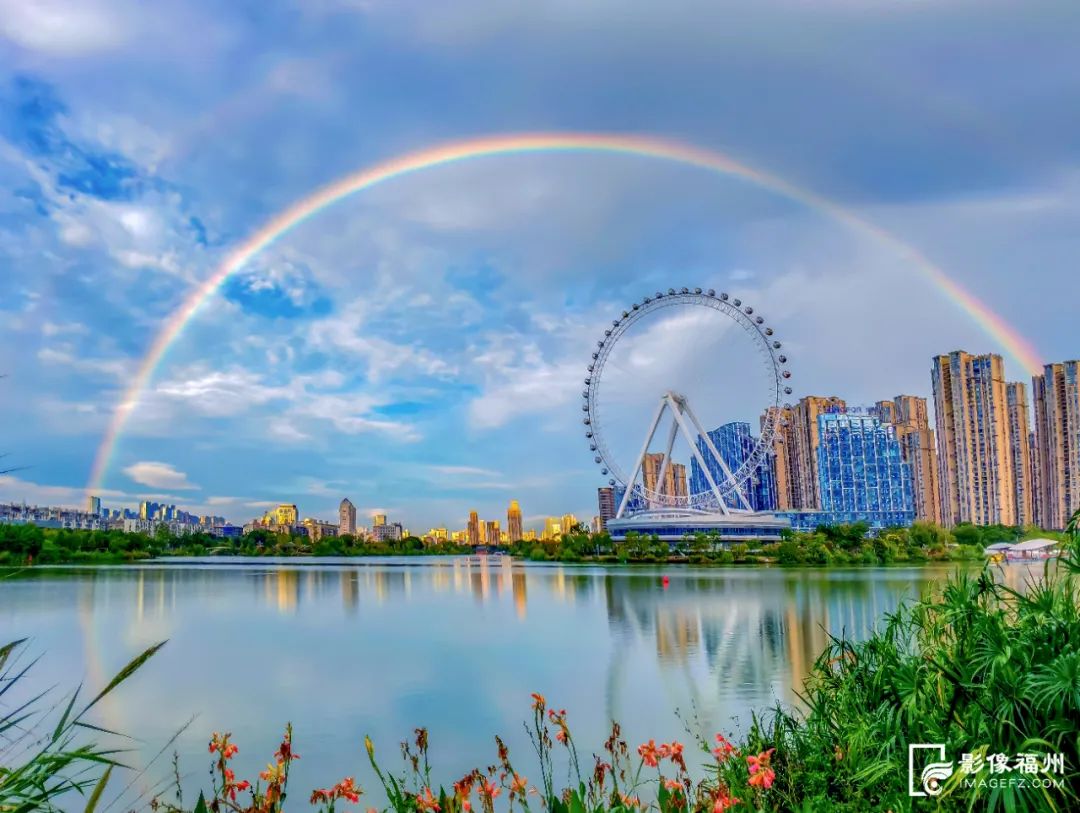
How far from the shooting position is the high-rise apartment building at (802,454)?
67269 mm

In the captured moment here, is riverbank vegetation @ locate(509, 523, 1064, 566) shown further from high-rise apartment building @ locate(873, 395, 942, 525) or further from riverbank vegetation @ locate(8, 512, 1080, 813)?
riverbank vegetation @ locate(8, 512, 1080, 813)

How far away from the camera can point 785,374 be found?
4041 centimetres

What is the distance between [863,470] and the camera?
63594mm

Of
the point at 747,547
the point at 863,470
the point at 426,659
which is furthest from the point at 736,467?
the point at 426,659

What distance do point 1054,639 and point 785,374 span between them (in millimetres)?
38630

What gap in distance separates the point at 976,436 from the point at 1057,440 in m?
6.80

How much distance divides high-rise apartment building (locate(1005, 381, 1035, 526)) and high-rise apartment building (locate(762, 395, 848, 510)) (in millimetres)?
15743

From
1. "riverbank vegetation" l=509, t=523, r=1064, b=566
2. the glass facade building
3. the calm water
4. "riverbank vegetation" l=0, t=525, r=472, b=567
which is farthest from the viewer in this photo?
the glass facade building

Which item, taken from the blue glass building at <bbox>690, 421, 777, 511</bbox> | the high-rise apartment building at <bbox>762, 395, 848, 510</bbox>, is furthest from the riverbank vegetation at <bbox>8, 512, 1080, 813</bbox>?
the high-rise apartment building at <bbox>762, 395, 848, 510</bbox>

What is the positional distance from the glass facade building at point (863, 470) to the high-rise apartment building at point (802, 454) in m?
1.04

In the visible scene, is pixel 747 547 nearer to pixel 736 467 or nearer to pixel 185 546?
pixel 736 467

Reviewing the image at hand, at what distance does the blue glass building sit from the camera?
163 ft

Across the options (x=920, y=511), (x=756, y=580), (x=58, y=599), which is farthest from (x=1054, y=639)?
(x=920, y=511)

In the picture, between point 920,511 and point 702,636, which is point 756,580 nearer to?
point 702,636
